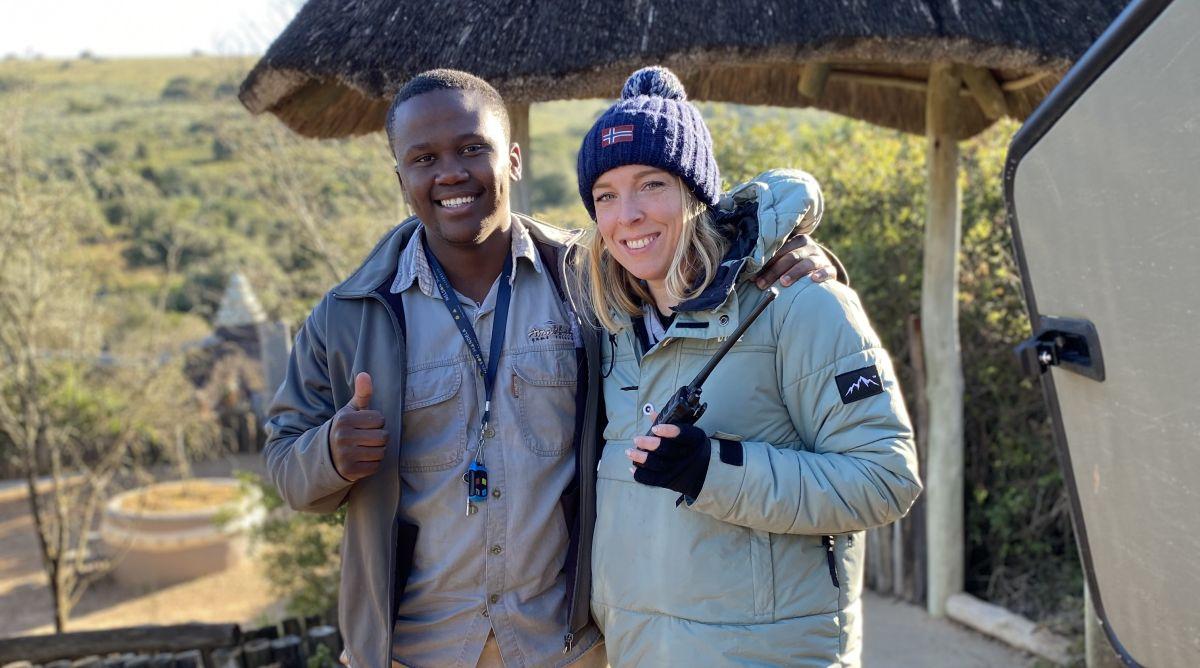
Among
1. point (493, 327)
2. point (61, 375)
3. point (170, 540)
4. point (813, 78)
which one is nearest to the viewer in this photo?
point (493, 327)

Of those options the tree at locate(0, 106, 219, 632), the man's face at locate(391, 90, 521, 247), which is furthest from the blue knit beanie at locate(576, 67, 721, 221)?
the tree at locate(0, 106, 219, 632)

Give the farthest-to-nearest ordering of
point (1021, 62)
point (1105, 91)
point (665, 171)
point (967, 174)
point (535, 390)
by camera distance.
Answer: point (967, 174), point (1021, 62), point (535, 390), point (665, 171), point (1105, 91)

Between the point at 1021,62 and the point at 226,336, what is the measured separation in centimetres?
1414

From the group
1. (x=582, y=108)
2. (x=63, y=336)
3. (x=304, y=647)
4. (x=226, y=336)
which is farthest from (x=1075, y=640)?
(x=582, y=108)

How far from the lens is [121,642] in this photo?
4754 millimetres

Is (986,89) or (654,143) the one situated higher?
(986,89)

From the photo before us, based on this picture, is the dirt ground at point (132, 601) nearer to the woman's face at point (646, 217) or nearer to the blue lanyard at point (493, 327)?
the blue lanyard at point (493, 327)

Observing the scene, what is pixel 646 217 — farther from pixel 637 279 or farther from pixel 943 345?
pixel 943 345

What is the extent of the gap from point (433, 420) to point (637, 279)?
0.53 m

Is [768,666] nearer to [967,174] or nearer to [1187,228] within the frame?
[1187,228]

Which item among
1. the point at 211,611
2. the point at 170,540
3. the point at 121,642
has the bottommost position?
the point at 211,611

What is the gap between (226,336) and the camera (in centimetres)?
1614

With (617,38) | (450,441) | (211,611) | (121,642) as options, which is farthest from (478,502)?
(211,611)

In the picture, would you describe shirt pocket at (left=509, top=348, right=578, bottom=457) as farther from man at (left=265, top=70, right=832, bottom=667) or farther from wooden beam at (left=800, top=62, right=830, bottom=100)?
wooden beam at (left=800, top=62, right=830, bottom=100)
